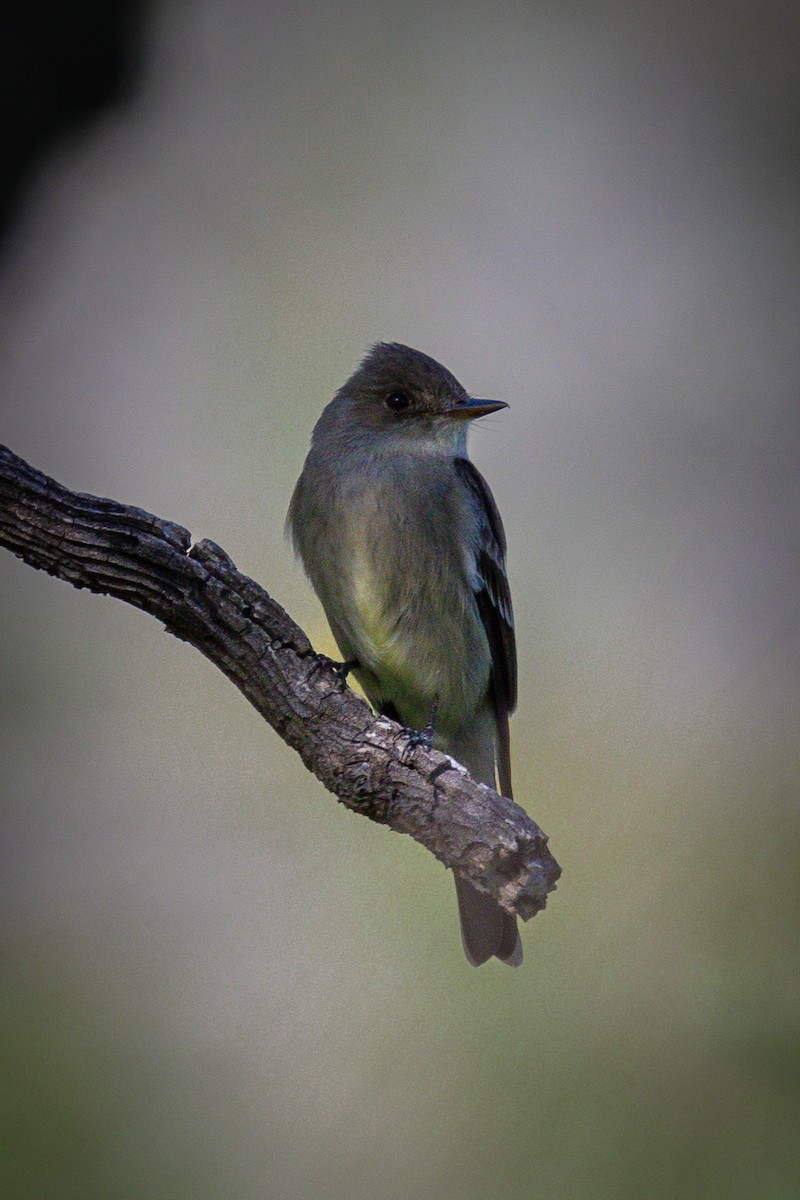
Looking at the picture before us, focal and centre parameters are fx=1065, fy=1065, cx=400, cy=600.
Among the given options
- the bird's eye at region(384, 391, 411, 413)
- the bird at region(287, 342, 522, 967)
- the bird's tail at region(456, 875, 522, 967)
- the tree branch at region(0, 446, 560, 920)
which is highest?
the bird's eye at region(384, 391, 411, 413)

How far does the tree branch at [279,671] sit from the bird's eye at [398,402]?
1.13 meters

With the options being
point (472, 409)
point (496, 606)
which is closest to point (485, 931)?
point (496, 606)

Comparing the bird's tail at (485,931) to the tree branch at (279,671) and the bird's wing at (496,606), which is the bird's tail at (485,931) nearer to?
the bird's wing at (496,606)

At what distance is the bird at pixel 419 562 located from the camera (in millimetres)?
2828

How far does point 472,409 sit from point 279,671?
1169mm

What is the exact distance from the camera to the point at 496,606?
3.05m

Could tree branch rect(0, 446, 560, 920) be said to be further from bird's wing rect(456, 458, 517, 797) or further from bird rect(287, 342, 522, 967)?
bird's wing rect(456, 458, 517, 797)

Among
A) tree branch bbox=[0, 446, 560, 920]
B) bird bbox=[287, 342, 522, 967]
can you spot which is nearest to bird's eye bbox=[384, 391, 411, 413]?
bird bbox=[287, 342, 522, 967]

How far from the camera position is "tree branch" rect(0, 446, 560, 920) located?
189 cm

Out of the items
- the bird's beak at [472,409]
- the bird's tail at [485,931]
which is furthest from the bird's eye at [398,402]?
the bird's tail at [485,931]

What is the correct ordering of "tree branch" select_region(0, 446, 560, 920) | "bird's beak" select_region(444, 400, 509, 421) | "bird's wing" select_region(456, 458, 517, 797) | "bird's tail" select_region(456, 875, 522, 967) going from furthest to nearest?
"bird's wing" select_region(456, 458, 517, 797) < "bird's beak" select_region(444, 400, 509, 421) < "bird's tail" select_region(456, 875, 522, 967) < "tree branch" select_region(0, 446, 560, 920)

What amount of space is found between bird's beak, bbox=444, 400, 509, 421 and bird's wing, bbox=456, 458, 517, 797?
5.1 inches

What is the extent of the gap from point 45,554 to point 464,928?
1.55 meters

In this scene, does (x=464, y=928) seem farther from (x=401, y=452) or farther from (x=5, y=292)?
(x=5, y=292)
